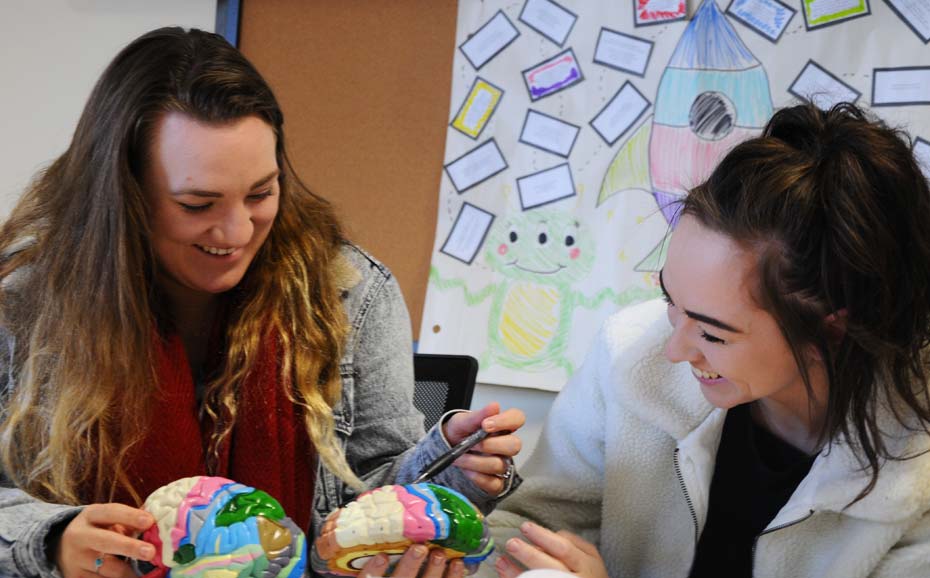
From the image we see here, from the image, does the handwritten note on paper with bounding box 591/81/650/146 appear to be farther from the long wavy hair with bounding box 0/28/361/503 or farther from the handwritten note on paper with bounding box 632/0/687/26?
the long wavy hair with bounding box 0/28/361/503

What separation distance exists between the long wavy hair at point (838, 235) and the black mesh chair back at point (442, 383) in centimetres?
61

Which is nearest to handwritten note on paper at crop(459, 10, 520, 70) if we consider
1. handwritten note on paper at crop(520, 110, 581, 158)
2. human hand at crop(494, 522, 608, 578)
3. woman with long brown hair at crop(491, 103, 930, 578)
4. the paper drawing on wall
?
handwritten note on paper at crop(520, 110, 581, 158)

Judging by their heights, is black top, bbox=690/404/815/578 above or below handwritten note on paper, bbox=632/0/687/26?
below

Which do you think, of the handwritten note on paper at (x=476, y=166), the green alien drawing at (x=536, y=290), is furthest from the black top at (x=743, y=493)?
the handwritten note on paper at (x=476, y=166)

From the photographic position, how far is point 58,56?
2615 mm

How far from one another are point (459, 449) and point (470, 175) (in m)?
1.20

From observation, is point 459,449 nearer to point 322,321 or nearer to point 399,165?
point 322,321

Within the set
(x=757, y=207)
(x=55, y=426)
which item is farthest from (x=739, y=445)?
(x=55, y=426)

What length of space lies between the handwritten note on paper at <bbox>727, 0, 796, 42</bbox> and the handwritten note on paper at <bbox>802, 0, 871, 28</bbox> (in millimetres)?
33

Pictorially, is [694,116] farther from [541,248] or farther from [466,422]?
[466,422]

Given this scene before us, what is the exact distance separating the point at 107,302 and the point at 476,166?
3.94 ft

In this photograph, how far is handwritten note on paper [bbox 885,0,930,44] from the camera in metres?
1.83

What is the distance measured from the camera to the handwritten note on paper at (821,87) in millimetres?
1904

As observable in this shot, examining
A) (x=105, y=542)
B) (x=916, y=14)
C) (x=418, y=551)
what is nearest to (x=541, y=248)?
(x=916, y=14)
